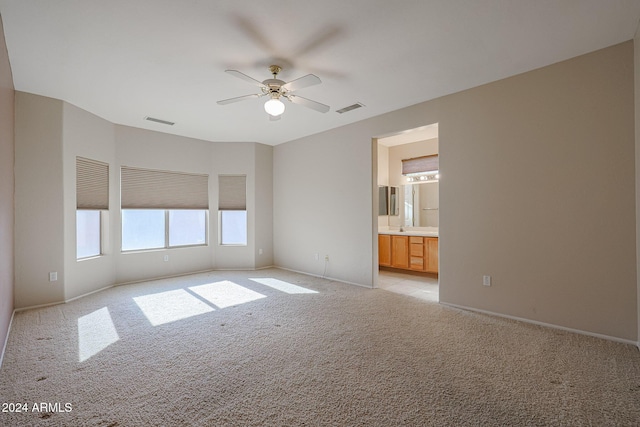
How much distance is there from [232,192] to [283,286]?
250 cm

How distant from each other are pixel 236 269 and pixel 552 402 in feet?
17.7

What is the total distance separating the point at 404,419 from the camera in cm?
174

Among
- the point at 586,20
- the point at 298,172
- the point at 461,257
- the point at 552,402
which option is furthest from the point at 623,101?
the point at 298,172

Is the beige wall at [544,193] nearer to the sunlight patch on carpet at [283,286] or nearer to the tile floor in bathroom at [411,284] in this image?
the tile floor in bathroom at [411,284]

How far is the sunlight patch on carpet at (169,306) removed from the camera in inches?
136

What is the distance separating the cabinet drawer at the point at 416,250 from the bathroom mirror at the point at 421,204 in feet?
2.53

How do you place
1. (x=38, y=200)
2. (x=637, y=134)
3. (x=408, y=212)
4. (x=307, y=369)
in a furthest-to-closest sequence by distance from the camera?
(x=408, y=212) → (x=38, y=200) → (x=637, y=134) → (x=307, y=369)

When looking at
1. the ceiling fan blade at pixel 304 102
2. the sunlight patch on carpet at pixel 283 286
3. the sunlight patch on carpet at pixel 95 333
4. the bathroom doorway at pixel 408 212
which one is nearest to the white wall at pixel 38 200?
the sunlight patch on carpet at pixel 95 333

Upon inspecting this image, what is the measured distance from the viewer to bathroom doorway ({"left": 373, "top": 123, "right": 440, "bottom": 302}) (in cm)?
545

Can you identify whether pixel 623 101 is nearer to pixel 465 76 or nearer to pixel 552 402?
pixel 465 76

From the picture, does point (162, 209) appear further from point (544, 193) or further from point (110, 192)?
point (544, 193)

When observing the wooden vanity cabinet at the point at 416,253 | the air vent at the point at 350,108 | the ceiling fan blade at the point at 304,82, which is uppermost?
the air vent at the point at 350,108

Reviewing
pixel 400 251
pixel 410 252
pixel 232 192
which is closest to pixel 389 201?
pixel 400 251

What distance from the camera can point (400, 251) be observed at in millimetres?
5848
